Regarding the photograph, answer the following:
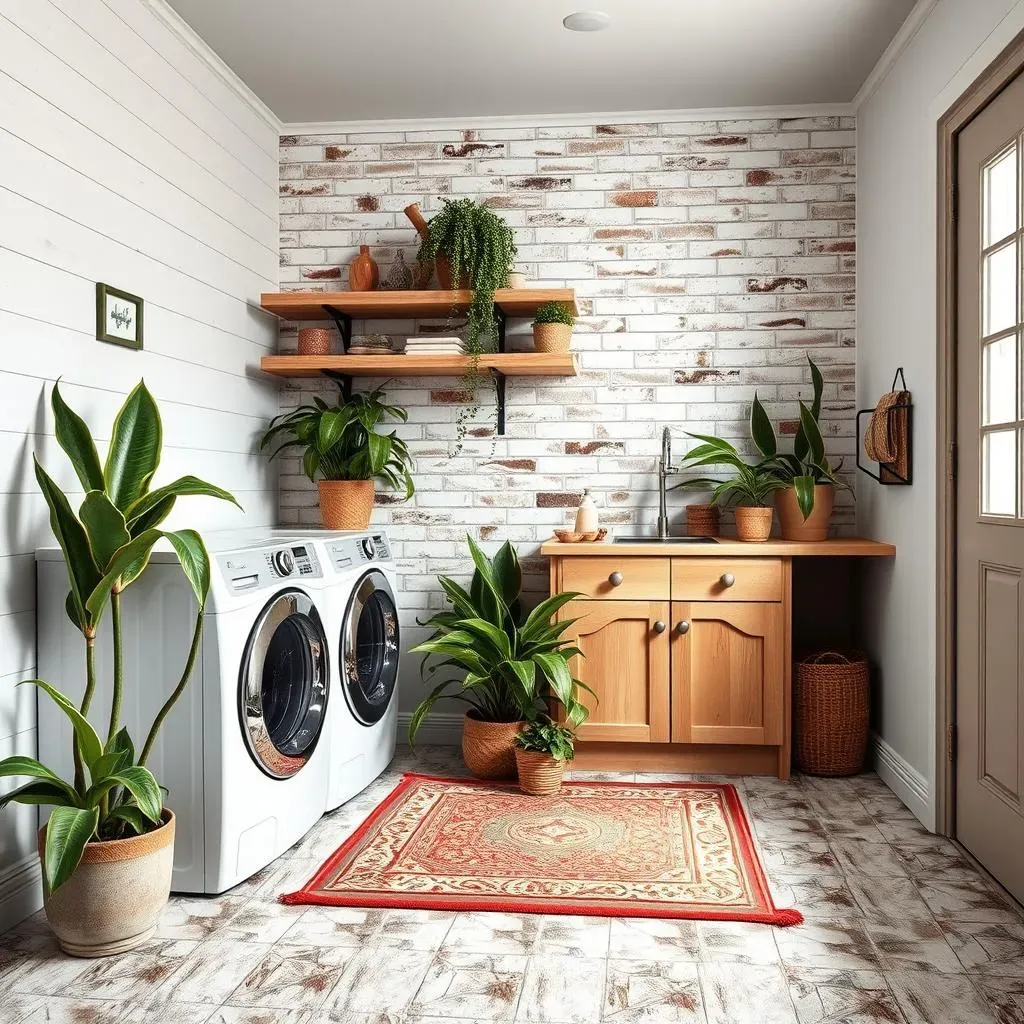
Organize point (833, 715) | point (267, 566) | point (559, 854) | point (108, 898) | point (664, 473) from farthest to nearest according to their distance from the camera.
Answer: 1. point (664, 473)
2. point (833, 715)
3. point (559, 854)
4. point (267, 566)
5. point (108, 898)

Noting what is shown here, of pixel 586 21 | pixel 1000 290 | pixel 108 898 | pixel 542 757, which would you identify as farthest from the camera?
pixel 542 757

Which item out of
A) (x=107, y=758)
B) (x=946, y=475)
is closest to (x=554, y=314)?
(x=946, y=475)

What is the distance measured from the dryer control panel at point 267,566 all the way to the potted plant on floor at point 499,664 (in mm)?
518

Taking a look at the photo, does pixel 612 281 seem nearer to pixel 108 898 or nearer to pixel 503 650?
pixel 503 650

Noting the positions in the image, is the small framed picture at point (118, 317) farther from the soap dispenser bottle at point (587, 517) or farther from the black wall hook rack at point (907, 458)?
the black wall hook rack at point (907, 458)

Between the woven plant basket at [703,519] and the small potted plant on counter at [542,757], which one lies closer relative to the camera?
the small potted plant on counter at [542,757]

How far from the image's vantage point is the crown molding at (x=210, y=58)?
293cm

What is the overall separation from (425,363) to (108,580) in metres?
1.77

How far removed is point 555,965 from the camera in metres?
2.04

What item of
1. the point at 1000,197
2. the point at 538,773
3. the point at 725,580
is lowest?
the point at 538,773

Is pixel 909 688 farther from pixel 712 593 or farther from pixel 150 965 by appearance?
pixel 150 965

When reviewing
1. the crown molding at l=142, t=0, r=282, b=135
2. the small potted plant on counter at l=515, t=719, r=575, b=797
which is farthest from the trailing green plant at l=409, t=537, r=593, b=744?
the crown molding at l=142, t=0, r=282, b=135

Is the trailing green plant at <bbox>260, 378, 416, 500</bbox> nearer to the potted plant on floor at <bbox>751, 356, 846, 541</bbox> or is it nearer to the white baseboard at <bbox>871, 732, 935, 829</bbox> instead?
the potted plant on floor at <bbox>751, 356, 846, 541</bbox>

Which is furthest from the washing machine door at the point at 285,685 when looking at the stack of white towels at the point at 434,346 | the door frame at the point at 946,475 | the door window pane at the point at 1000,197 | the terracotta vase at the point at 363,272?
the door window pane at the point at 1000,197
